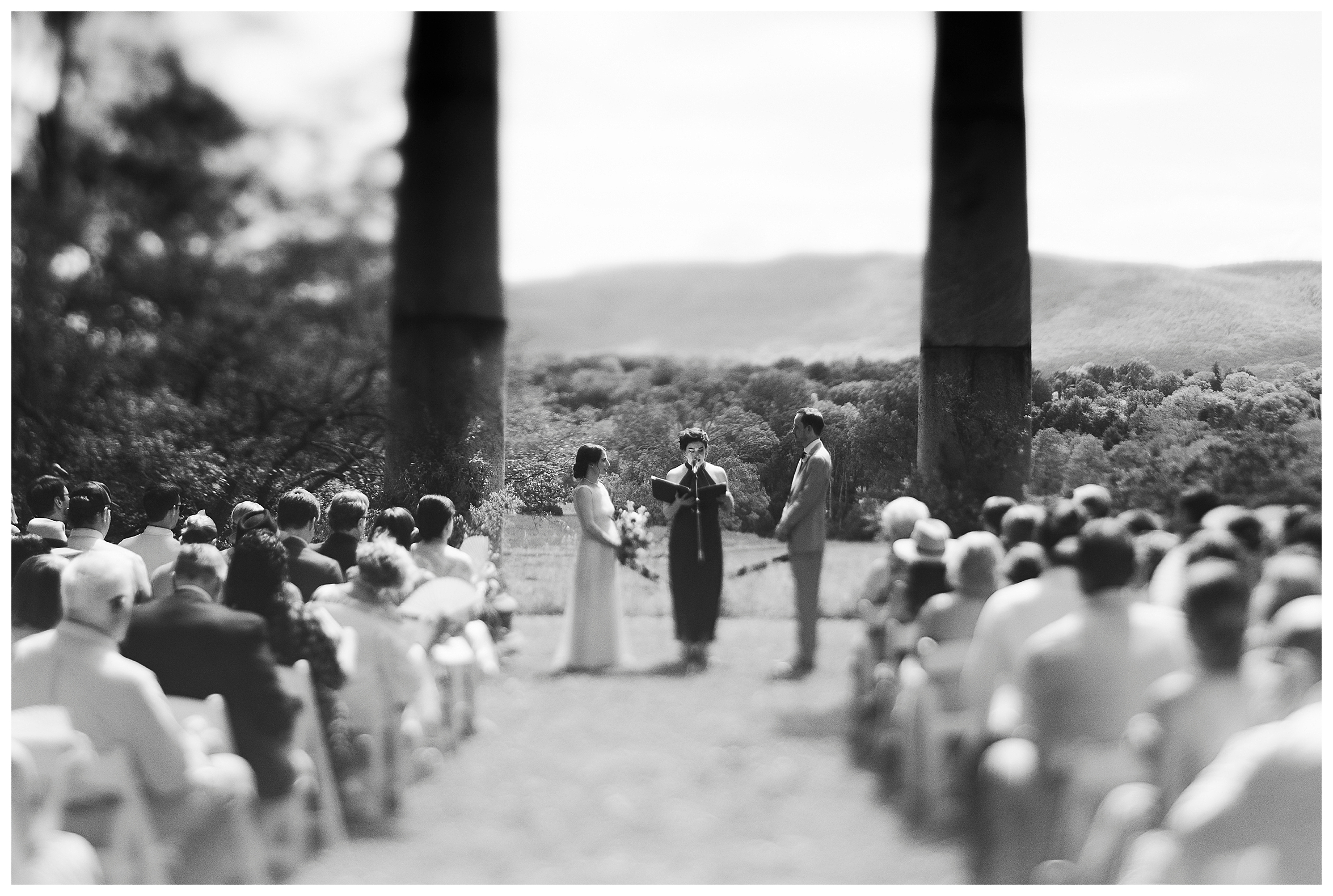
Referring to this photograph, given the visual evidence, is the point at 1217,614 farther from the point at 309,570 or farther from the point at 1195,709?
the point at 309,570

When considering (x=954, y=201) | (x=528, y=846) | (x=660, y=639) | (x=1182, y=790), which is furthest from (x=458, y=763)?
(x=954, y=201)

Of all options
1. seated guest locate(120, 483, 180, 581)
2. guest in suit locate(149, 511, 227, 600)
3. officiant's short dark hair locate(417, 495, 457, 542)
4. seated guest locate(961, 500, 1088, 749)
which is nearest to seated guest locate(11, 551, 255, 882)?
guest in suit locate(149, 511, 227, 600)

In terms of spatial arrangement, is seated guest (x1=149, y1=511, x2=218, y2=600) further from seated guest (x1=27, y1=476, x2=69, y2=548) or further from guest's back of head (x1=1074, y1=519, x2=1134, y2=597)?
guest's back of head (x1=1074, y1=519, x2=1134, y2=597)

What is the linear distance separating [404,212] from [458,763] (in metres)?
2.99

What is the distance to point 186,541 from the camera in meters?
5.04

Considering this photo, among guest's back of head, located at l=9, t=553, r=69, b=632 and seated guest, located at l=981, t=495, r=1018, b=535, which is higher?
seated guest, located at l=981, t=495, r=1018, b=535


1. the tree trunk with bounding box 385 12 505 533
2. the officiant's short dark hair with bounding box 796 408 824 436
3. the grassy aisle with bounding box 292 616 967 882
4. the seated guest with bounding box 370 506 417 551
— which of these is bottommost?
the grassy aisle with bounding box 292 616 967 882

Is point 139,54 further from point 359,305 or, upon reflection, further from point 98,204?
point 359,305

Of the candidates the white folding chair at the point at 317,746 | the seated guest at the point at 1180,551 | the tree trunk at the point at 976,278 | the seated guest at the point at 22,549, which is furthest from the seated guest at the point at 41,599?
the tree trunk at the point at 976,278

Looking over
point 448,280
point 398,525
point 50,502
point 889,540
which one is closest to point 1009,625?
point 889,540

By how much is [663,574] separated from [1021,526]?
2303 millimetres

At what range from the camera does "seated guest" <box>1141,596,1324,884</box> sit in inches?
99.0

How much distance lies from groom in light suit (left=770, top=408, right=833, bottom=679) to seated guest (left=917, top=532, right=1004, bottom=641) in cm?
147

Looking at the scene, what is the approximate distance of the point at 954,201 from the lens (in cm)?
540
